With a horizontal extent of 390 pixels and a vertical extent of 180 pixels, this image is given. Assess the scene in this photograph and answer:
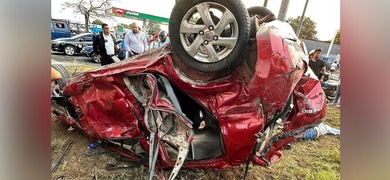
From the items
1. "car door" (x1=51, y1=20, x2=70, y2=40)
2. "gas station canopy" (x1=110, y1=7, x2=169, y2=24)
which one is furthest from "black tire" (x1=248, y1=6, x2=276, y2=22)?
"car door" (x1=51, y1=20, x2=70, y2=40)

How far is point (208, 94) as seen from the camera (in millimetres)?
1889

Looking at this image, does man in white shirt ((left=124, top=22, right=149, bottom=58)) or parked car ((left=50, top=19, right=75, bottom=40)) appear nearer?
parked car ((left=50, top=19, right=75, bottom=40))

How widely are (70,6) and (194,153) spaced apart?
1078mm

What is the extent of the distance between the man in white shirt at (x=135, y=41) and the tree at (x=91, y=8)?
146 mm

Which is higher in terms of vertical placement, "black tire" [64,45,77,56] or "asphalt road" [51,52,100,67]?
"black tire" [64,45,77,56]

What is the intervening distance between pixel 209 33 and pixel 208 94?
0.34 m

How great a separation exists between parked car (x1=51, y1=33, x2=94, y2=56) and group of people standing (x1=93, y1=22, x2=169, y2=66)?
0.16 feet

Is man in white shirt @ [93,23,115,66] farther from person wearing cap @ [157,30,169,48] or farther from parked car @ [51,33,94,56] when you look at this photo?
person wearing cap @ [157,30,169,48]

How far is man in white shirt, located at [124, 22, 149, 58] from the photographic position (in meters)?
2.03

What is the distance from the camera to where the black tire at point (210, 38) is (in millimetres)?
1707

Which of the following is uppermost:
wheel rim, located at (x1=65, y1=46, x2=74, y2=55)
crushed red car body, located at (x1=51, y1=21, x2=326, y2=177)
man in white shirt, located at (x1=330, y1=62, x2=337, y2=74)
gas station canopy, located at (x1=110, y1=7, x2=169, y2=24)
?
gas station canopy, located at (x1=110, y1=7, x2=169, y2=24)

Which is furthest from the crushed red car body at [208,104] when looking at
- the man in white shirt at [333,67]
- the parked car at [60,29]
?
the parked car at [60,29]

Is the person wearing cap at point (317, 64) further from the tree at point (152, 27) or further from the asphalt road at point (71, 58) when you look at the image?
the asphalt road at point (71, 58)
